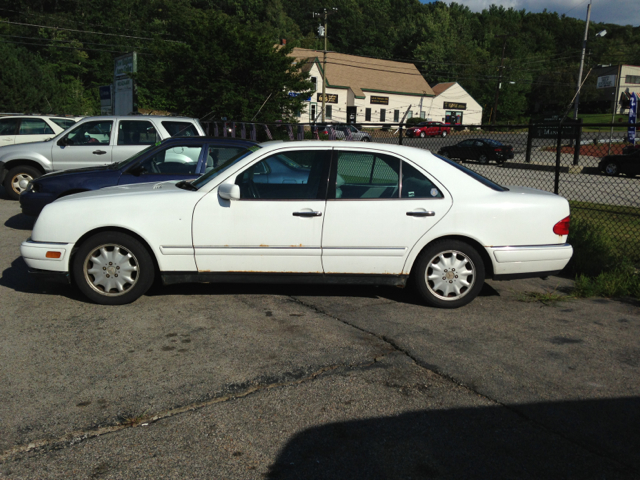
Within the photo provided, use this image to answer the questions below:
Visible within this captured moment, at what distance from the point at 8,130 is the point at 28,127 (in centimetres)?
50

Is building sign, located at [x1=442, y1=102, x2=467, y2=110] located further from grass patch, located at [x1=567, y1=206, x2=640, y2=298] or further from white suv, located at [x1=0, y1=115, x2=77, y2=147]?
grass patch, located at [x1=567, y1=206, x2=640, y2=298]

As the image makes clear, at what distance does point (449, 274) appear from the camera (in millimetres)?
5320

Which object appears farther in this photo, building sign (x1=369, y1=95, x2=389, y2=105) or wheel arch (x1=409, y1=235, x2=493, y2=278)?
building sign (x1=369, y1=95, x2=389, y2=105)

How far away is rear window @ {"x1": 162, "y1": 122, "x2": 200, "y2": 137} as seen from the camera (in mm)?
10539

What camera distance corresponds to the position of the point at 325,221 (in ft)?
16.9

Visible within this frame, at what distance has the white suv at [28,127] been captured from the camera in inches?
596

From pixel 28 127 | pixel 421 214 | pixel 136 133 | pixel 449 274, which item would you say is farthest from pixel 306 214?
pixel 28 127

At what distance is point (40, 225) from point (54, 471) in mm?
3082

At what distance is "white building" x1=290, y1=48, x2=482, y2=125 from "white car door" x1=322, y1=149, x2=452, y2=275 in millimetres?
53666

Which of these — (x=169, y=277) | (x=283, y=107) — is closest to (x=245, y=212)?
(x=169, y=277)


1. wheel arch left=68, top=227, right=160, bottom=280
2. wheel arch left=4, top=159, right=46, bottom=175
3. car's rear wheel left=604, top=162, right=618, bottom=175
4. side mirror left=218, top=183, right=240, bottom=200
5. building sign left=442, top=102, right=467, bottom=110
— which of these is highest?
building sign left=442, top=102, right=467, bottom=110

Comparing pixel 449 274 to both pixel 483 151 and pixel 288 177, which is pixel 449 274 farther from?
pixel 483 151

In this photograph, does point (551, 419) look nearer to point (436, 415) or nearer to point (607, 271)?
point (436, 415)

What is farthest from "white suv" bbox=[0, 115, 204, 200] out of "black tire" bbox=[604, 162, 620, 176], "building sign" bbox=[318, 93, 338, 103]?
"building sign" bbox=[318, 93, 338, 103]
